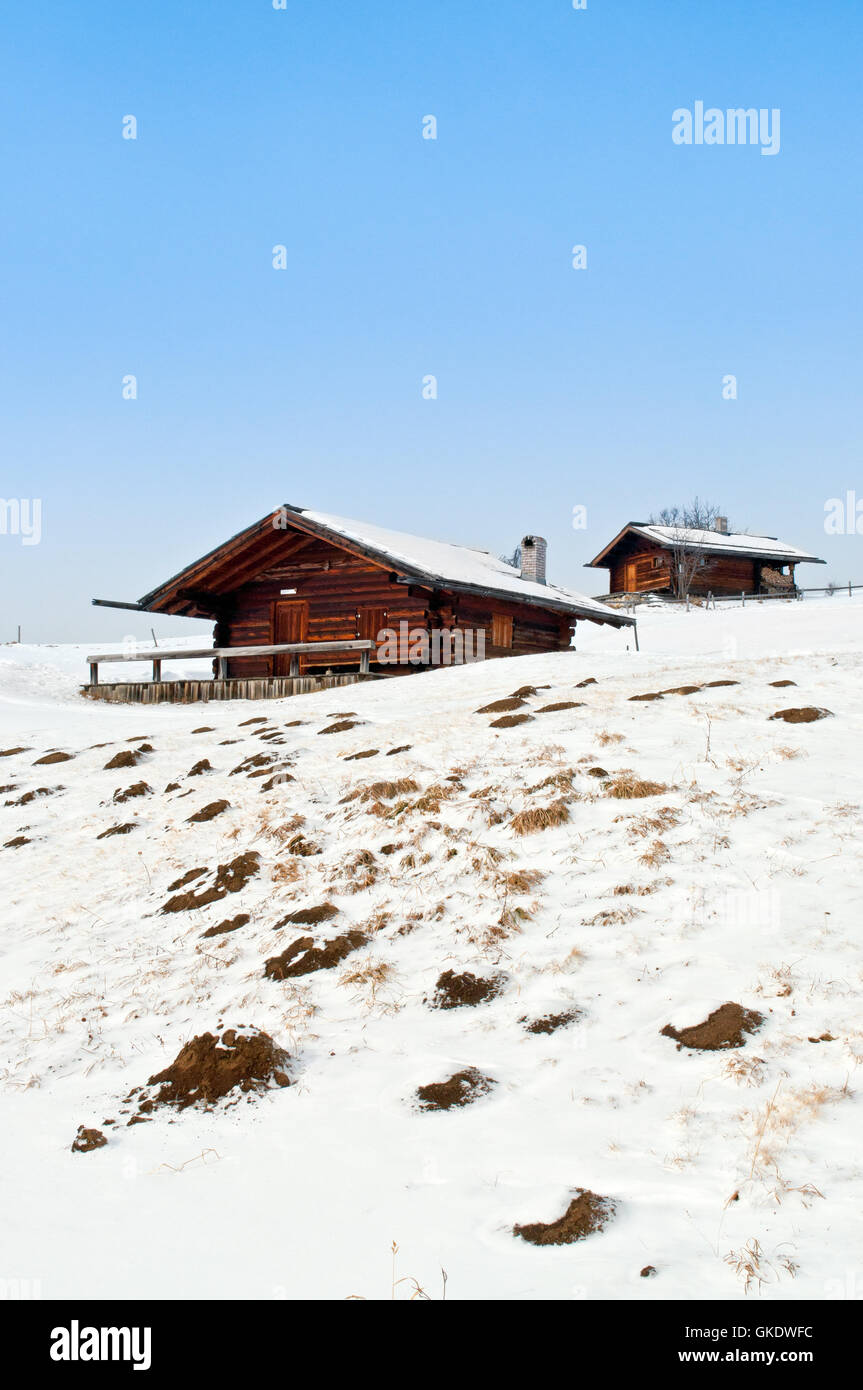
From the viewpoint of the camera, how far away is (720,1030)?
4.76m

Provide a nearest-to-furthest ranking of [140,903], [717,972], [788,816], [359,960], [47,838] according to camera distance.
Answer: [717,972] → [359,960] → [788,816] → [140,903] → [47,838]

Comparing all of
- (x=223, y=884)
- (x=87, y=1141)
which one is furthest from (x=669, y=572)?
(x=87, y=1141)

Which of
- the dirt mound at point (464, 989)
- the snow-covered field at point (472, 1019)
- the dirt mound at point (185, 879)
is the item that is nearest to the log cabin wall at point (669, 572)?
the snow-covered field at point (472, 1019)

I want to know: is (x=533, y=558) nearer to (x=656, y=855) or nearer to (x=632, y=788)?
(x=632, y=788)

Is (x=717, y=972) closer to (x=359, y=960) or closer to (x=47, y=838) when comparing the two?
(x=359, y=960)

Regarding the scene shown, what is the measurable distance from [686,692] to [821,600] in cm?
4065

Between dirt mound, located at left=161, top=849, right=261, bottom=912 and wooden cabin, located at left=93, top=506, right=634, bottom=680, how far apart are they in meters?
14.2

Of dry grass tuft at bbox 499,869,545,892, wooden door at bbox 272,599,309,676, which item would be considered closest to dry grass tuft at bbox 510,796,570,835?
dry grass tuft at bbox 499,869,545,892

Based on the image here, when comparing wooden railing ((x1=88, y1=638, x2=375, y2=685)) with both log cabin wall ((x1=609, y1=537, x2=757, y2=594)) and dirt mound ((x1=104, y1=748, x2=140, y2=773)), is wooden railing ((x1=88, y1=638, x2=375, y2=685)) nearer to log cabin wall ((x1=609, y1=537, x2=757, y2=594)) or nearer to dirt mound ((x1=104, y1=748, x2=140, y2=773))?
dirt mound ((x1=104, y1=748, x2=140, y2=773))

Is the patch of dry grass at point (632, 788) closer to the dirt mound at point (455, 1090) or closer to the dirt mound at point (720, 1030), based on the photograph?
the dirt mound at point (720, 1030)

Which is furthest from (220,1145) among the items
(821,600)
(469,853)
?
(821,600)

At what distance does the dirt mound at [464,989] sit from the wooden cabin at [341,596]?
16.6 m

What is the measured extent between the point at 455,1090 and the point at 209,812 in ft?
20.9
